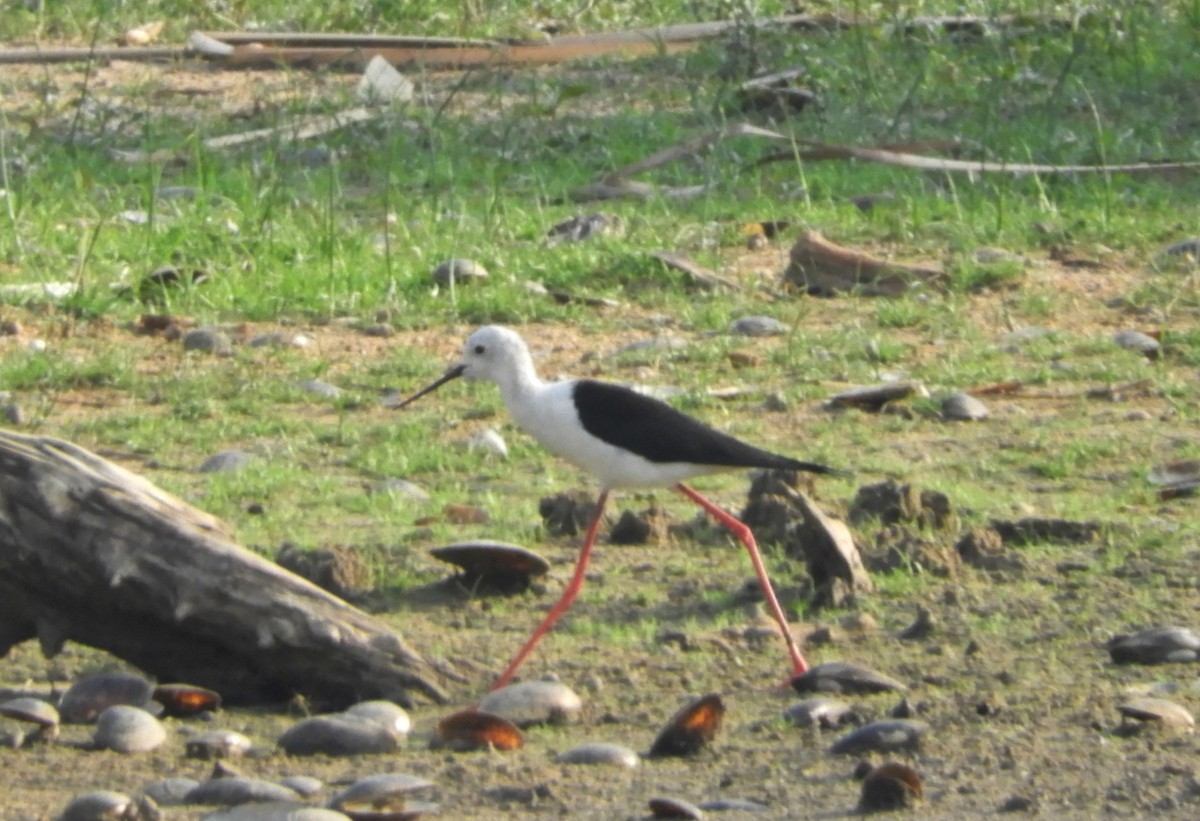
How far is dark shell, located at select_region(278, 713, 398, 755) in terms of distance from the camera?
3893 mm

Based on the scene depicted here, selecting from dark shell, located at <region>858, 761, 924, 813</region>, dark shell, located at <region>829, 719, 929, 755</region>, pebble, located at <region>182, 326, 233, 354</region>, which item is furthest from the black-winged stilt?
pebble, located at <region>182, 326, 233, 354</region>

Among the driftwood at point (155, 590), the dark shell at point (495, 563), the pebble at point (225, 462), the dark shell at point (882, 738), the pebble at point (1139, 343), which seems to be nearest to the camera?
the dark shell at point (882, 738)

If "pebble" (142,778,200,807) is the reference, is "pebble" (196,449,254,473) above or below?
below

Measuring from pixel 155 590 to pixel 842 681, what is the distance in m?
1.31

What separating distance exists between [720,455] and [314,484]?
154 cm

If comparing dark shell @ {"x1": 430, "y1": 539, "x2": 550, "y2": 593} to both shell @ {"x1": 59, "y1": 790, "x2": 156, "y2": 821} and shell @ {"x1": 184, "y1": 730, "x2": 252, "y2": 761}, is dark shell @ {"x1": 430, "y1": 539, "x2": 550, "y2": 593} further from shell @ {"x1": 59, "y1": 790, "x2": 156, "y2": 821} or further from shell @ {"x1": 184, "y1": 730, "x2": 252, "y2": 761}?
shell @ {"x1": 59, "y1": 790, "x2": 156, "y2": 821}

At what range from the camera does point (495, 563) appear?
484cm

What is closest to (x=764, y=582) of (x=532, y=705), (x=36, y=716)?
(x=532, y=705)

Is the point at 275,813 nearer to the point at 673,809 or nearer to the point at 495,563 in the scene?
the point at 673,809

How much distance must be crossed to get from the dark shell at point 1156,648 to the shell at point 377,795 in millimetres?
1517

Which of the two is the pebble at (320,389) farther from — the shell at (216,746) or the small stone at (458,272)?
the shell at (216,746)

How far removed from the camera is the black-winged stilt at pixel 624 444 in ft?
15.0

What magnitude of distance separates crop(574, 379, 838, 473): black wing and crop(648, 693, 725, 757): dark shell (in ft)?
2.69

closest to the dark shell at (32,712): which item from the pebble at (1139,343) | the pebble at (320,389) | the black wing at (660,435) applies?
the black wing at (660,435)
